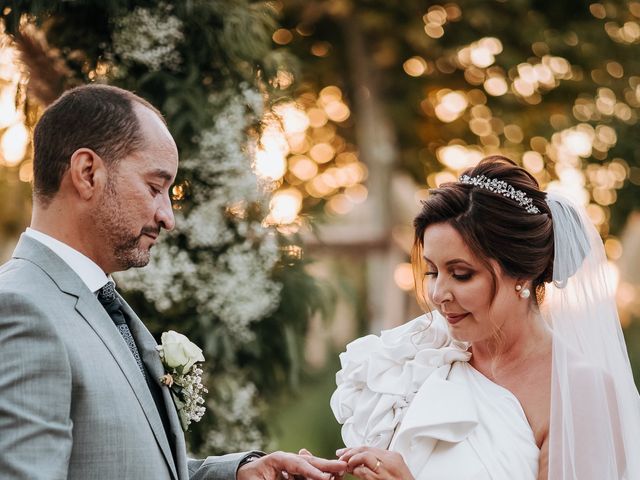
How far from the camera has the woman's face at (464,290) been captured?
3076mm

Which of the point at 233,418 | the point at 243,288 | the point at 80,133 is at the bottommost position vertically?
the point at 233,418

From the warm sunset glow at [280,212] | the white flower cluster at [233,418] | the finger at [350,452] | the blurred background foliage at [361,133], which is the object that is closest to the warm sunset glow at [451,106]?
the blurred background foliage at [361,133]

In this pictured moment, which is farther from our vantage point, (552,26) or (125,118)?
(552,26)

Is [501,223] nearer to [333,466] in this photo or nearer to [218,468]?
[333,466]

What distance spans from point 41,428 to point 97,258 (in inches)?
23.0

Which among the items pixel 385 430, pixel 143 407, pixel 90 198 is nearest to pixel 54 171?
pixel 90 198

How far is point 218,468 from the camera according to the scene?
3.13 metres

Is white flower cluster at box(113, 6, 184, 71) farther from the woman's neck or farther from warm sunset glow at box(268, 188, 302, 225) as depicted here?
the woman's neck

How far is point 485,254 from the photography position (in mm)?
3094

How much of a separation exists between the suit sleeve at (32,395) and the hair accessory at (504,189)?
1.63 meters

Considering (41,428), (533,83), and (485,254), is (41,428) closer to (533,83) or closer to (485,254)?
(485,254)

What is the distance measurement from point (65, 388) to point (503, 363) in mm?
1604

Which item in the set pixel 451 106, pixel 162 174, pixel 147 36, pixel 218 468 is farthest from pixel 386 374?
pixel 451 106

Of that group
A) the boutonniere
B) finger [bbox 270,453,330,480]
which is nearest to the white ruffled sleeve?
finger [bbox 270,453,330,480]
